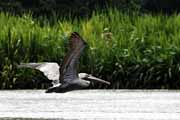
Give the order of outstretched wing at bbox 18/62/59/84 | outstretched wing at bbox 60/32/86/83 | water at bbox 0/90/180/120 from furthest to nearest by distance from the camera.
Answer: water at bbox 0/90/180/120 < outstretched wing at bbox 18/62/59/84 < outstretched wing at bbox 60/32/86/83

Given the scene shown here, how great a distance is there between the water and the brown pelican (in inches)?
60.6

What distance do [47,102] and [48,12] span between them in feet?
52.9

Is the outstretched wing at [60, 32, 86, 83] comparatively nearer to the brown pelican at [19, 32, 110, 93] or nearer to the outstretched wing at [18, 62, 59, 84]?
the brown pelican at [19, 32, 110, 93]

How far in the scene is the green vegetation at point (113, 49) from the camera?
37.6ft

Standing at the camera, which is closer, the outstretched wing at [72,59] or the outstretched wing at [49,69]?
the outstretched wing at [72,59]

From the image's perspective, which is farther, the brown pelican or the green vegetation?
the green vegetation

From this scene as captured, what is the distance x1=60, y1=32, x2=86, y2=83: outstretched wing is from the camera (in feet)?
18.0

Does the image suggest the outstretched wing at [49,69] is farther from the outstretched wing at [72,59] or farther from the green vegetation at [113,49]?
the green vegetation at [113,49]

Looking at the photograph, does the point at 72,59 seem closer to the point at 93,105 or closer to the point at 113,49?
the point at 93,105

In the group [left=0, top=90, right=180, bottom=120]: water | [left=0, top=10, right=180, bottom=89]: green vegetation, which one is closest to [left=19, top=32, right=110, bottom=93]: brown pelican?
[left=0, top=90, right=180, bottom=120]: water

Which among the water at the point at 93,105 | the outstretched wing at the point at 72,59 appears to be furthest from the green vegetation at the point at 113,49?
the outstretched wing at the point at 72,59

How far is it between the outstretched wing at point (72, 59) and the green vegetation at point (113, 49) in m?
5.65

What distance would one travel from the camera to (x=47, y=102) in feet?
31.0

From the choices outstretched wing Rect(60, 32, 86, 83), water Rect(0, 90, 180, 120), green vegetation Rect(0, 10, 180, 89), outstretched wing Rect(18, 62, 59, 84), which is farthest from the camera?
green vegetation Rect(0, 10, 180, 89)
